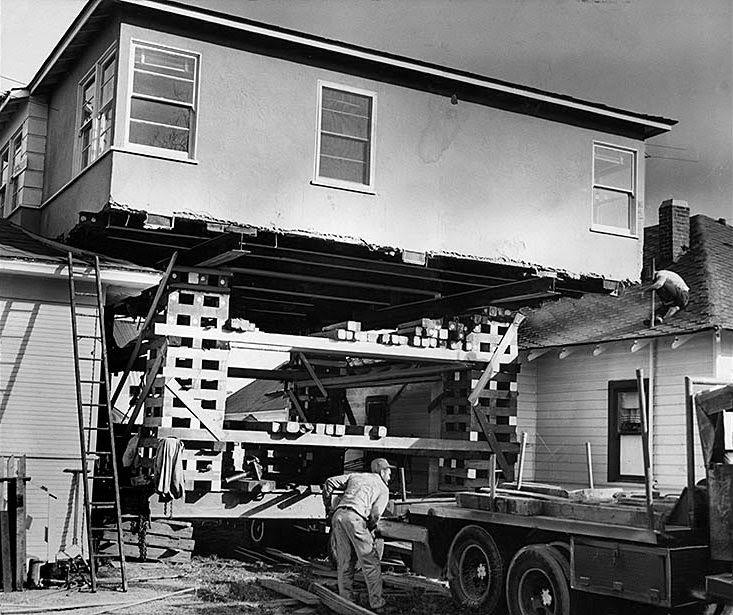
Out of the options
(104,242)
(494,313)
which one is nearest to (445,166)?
(494,313)

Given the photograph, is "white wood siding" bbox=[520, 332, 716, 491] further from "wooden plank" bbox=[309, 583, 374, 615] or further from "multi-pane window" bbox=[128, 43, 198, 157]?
"multi-pane window" bbox=[128, 43, 198, 157]

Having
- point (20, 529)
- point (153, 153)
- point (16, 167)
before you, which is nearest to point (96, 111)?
point (153, 153)

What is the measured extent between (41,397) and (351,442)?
16.0 feet

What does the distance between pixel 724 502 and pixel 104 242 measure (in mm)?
10045

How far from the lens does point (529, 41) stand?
45.4ft

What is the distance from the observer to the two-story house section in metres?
13.3

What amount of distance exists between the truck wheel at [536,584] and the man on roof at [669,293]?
831 centimetres

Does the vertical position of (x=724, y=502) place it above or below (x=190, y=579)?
above

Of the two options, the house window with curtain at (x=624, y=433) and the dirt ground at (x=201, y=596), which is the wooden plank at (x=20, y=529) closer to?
the dirt ground at (x=201, y=596)

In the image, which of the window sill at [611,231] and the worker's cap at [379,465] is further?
the window sill at [611,231]

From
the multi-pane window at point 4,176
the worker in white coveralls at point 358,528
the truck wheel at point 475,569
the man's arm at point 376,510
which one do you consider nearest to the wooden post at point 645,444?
the truck wheel at point 475,569

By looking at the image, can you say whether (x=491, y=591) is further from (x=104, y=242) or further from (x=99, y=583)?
(x=104, y=242)


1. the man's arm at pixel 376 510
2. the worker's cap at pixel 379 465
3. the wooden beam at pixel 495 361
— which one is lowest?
the man's arm at pixel 376 510

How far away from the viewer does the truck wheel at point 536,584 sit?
361 inches
